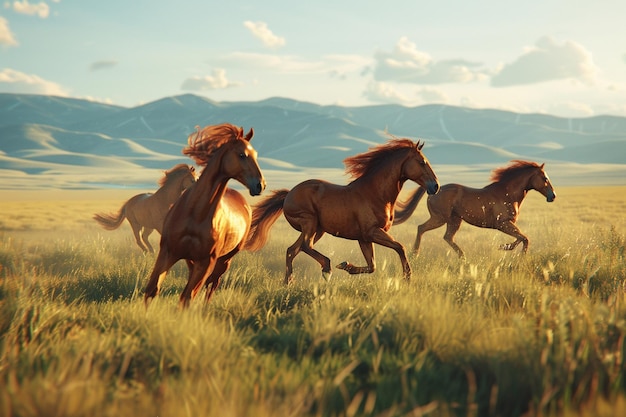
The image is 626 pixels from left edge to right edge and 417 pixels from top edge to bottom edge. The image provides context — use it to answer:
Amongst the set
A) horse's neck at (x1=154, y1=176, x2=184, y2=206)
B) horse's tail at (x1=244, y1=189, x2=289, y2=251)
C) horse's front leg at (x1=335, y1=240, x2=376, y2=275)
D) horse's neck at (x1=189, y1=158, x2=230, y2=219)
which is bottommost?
horse's front leg at (x1=335, y1=240, x2=376, y2=275)

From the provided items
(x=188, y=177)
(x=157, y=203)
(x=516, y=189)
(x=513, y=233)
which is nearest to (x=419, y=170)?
(x=513, y=233)

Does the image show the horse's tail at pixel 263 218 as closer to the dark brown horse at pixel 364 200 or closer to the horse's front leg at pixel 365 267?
the dark brown horse at pixel 364 200

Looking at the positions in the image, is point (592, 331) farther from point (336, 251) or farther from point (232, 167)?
point (336, 251)

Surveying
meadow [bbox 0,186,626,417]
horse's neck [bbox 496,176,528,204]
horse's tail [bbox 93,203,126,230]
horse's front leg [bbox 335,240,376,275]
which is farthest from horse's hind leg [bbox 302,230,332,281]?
horse's tail [bbox 93,203,126,230]

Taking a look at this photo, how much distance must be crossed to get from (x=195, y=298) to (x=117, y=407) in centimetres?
267

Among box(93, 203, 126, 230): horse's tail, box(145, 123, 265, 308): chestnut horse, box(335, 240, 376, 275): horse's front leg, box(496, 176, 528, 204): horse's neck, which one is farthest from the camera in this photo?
box(93, 203, 126, 230): horse's tail

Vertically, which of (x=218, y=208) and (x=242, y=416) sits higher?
(x=218, y=208)

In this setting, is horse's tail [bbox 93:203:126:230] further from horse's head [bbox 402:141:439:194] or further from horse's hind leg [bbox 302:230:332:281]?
horse's head [bbox 402:141:439:194]

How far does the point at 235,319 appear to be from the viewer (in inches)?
218

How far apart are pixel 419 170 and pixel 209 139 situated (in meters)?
3.24

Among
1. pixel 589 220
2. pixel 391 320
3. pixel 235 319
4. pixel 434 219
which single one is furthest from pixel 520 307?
pixel 589 220

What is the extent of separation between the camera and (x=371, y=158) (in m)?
8.41

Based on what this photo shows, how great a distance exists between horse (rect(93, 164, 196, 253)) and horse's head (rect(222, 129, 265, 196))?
429 cm

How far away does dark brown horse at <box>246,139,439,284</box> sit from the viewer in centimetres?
798
